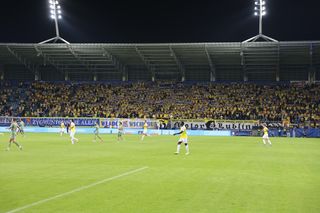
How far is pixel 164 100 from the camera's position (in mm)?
67500

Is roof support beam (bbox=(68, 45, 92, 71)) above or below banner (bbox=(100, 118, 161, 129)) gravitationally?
above

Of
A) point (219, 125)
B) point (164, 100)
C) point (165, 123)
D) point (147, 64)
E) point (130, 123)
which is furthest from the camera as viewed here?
point (147, 64)

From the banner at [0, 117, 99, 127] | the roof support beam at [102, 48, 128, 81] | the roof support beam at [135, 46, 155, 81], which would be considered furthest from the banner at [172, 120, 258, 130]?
the roof support beam at [102, 48, 128, 81]

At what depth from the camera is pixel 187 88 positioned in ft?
232

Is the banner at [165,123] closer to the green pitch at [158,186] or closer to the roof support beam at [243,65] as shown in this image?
the roof support beam at [243,65]

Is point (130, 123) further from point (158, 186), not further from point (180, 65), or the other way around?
point (158, 186)

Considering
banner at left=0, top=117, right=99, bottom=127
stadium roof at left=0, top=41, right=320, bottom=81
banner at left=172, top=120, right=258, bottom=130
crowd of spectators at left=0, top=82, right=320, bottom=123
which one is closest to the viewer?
banner at left=172, top=120, right=258, bottom=130

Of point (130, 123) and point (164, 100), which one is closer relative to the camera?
point (130, 123)

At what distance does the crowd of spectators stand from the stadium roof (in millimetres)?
2731

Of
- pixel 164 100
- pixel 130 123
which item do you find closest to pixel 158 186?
pixel 130 123

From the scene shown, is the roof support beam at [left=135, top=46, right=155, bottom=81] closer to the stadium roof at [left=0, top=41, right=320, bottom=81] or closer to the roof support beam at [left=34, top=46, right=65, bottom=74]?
the stadium roof at [left=0, top=41, right=320, bottom=81]

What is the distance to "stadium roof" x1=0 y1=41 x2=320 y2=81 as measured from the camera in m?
63.2

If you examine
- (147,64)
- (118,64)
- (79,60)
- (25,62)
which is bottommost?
(147,64)

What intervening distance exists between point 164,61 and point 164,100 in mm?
6973
